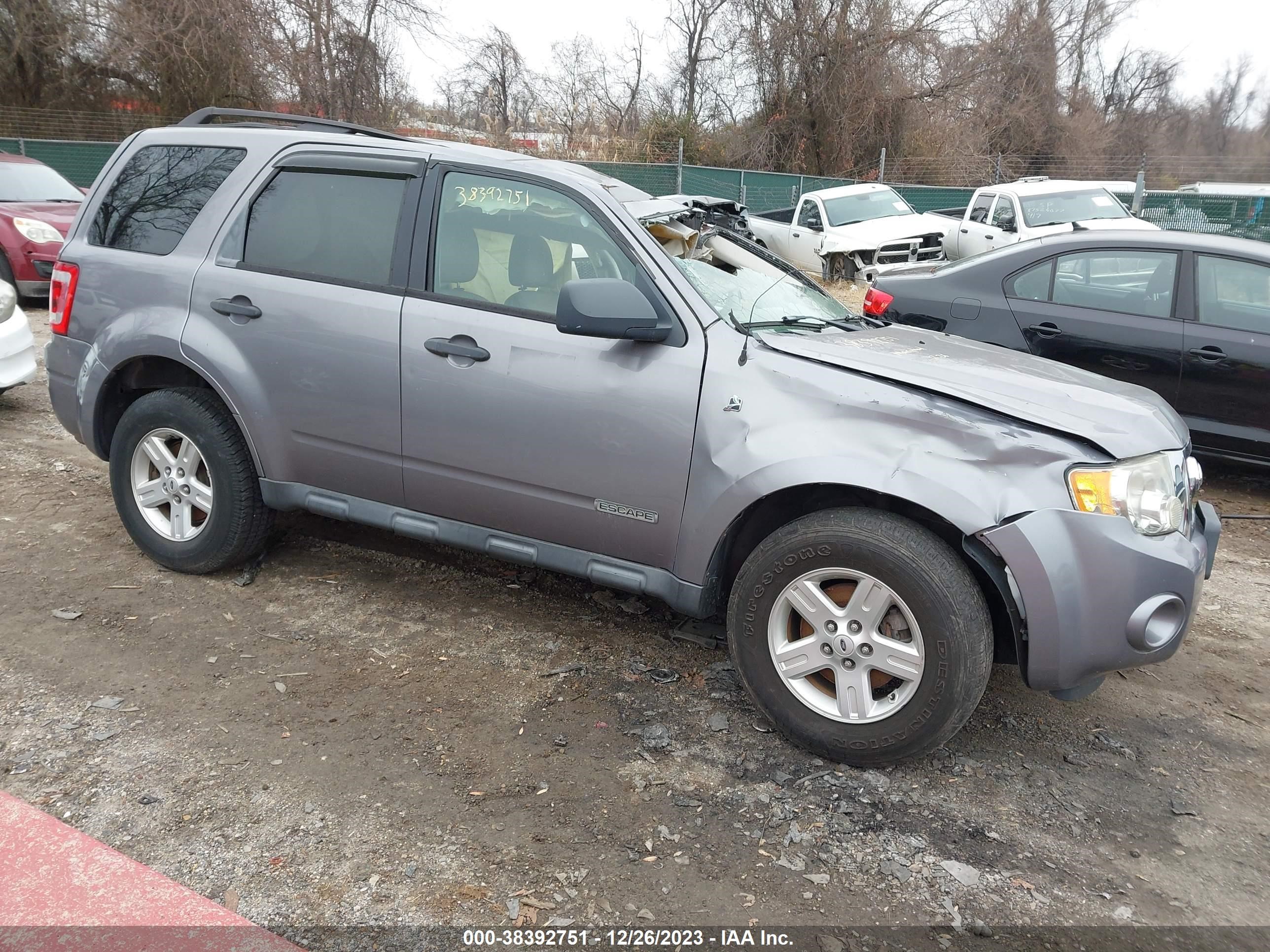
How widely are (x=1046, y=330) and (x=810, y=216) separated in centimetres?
989

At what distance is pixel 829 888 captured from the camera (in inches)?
103

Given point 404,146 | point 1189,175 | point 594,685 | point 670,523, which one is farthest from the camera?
point 1189,175

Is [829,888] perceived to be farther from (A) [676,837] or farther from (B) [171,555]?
(B) [171,555]

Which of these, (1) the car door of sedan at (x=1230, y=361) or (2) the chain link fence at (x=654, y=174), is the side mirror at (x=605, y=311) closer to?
(1) the car door of sedan at (x=1230, y=361)

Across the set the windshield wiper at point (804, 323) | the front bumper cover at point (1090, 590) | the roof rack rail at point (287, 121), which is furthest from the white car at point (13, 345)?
the front bumper cover at point (1090, 590)

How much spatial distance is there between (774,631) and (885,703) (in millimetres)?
414

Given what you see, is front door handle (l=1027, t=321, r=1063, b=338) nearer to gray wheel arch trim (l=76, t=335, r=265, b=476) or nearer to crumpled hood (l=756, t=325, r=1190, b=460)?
crumpled hood (l=756, t=325, r=1190, b=460)

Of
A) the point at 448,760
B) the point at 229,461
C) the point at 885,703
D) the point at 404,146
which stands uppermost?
the point at 404,146

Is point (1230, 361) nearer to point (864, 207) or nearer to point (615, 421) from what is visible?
point (615, 421)

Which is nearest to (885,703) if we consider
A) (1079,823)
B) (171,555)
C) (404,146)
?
(1079,823)

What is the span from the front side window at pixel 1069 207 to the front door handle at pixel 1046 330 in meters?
7.79

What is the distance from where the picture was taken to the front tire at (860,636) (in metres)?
2.91

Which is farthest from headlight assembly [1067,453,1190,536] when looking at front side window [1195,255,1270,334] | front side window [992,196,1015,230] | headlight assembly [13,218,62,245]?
front side window [992,196,1015,230]

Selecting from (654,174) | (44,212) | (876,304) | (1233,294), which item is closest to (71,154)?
(44,212)
